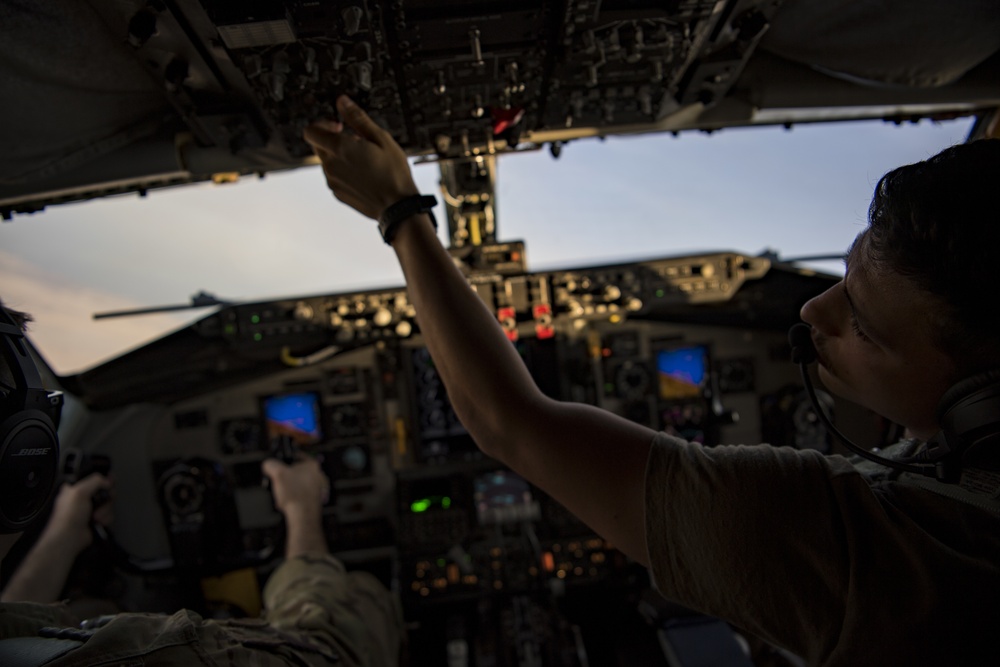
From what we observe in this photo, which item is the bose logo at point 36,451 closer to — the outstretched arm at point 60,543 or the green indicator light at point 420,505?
the outstretched arm at point 60,543

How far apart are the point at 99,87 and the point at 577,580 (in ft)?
10.2

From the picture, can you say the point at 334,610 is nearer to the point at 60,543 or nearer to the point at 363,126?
the point at 363,126

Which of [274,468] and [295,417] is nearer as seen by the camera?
[274,468]

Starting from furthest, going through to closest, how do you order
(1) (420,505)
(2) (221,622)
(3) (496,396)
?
(1) (420,505) < (2) (221,622) < (3) (496,396)

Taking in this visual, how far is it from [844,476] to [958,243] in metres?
0.31

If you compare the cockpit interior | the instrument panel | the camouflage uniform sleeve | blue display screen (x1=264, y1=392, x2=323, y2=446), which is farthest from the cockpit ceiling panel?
blue display screen (x1=264, y1=392, x2=323, y2=446)

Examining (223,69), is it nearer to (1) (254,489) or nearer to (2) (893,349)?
(2) (893,349)

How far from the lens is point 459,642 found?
2.79 m

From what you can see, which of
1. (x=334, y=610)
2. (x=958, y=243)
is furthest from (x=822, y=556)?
(x=334, y=610)

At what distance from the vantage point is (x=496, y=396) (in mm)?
771

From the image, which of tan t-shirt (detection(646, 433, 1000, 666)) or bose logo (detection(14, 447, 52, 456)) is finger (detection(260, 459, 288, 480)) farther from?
tan t-shirt (detection(646, 433, 1000, 666))


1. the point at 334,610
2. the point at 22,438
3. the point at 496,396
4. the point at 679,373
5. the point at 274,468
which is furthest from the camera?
the point at 679,373

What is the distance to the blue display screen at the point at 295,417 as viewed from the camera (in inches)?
135

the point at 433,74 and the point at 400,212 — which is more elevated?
the point at 433,74
